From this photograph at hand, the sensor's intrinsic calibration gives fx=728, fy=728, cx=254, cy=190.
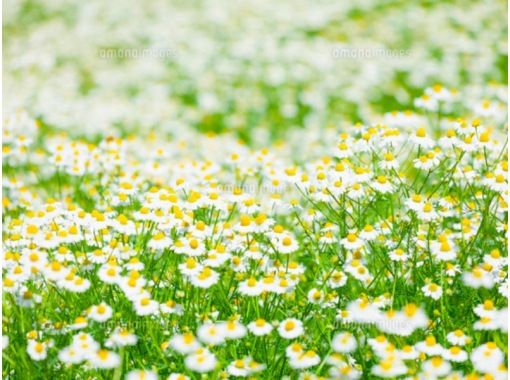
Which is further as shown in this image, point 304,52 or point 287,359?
point 304,52

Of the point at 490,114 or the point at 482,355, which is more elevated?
the point at 490,114

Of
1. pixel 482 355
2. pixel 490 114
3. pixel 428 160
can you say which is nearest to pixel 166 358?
pixel 482 355

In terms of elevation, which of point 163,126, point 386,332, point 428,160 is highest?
point 428,160

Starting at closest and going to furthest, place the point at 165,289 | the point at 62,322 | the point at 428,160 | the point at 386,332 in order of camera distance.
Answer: the point at 386,332 → the point at 62,322 → the point at 165,289 → the point at 428,160

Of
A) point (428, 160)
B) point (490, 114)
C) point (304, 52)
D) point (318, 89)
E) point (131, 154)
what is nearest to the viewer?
point (428, 160)

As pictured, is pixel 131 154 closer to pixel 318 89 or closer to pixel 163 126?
pixel 163 126

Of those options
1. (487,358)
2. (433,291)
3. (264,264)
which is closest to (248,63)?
(264,264)

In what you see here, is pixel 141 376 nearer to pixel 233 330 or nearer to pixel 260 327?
pixel 233 330

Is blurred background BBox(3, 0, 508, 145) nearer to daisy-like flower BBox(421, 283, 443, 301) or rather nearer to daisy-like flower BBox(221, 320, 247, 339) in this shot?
daisy-like flower BBox(421, 283, 443, 301)
